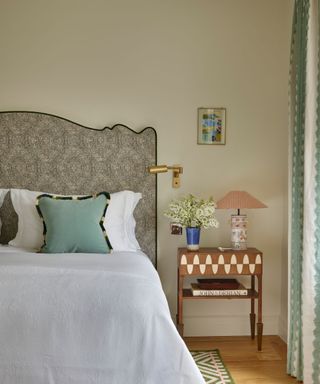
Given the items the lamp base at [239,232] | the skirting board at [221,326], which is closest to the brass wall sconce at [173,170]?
the lamp base at [239,232]

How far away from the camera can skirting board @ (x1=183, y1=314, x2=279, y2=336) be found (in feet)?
11.3

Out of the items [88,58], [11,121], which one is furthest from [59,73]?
[11,121]

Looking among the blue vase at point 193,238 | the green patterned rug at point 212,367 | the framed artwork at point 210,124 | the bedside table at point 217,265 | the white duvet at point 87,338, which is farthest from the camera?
the framed artwork at point 210,124

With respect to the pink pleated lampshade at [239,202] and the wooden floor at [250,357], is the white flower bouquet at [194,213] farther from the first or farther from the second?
the wooden floor at [250,357]

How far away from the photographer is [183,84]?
341 cm

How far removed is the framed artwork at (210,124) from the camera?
342cm

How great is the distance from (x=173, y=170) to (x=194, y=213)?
0.44 m

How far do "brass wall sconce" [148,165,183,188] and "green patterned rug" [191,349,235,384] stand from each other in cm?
128

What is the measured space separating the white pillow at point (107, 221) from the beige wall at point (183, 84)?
38 centimetres

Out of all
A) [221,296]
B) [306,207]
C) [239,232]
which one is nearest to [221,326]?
[221,296]

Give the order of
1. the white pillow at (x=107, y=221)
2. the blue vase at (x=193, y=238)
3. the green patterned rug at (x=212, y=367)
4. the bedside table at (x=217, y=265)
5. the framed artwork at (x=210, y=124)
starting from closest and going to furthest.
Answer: the green patterned rug at (x=212, y=367), the white pillow at (x=107, y=221), the bedside table at (x=217, y=265), the blue vase at (x=193, y=238), the framed artwork at (x=210, y=124)

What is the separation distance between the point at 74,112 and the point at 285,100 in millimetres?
1706

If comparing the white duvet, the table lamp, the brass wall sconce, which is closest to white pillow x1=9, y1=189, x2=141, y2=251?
the brass wall sconce

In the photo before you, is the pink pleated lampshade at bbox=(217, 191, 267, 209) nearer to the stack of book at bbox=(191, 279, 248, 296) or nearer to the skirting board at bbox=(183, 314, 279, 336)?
the stack of book at bbox=(191, 279, 248, 296)
